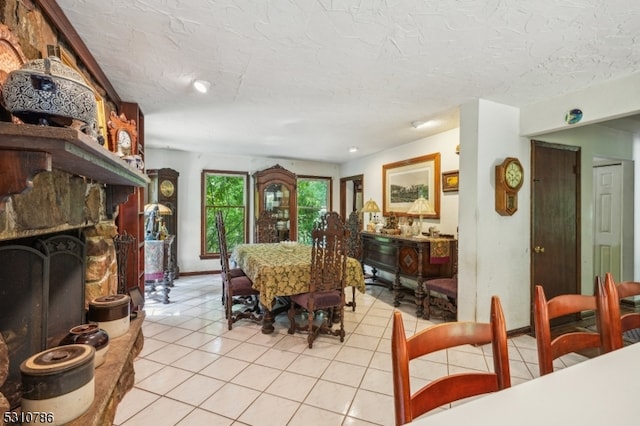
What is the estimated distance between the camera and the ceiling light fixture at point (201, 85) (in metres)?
2.45

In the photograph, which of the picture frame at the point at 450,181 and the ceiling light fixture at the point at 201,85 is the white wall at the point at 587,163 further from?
the ceiling light fixture at the point at 201,85

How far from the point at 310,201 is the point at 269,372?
4460 mm

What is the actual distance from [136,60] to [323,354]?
268 centimetres

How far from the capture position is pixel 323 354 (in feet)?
8.62

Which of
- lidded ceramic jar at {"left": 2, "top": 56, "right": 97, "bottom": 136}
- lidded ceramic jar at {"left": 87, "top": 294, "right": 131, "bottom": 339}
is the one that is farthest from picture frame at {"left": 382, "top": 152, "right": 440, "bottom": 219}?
lidded ceramic jar at {"left": 2, "top": 56, "right": 97, "bottom": 136}

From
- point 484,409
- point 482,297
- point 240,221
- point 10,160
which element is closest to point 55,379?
point 10,160

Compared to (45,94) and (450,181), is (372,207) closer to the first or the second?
(450,181)

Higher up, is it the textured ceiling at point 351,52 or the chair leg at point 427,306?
the textured ceiling at point 351,52

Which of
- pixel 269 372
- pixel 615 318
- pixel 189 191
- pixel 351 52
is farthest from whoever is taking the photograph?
pixel 189 191

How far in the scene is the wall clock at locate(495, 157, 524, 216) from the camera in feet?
9.34

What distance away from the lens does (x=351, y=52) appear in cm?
198

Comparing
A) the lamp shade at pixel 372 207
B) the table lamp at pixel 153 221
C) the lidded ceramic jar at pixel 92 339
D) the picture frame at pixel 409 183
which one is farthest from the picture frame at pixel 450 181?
the table lamp at pixel 153 221

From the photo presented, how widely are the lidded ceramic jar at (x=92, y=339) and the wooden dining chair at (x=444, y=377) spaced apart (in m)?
1.44

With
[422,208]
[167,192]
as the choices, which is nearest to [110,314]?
[422,208]
